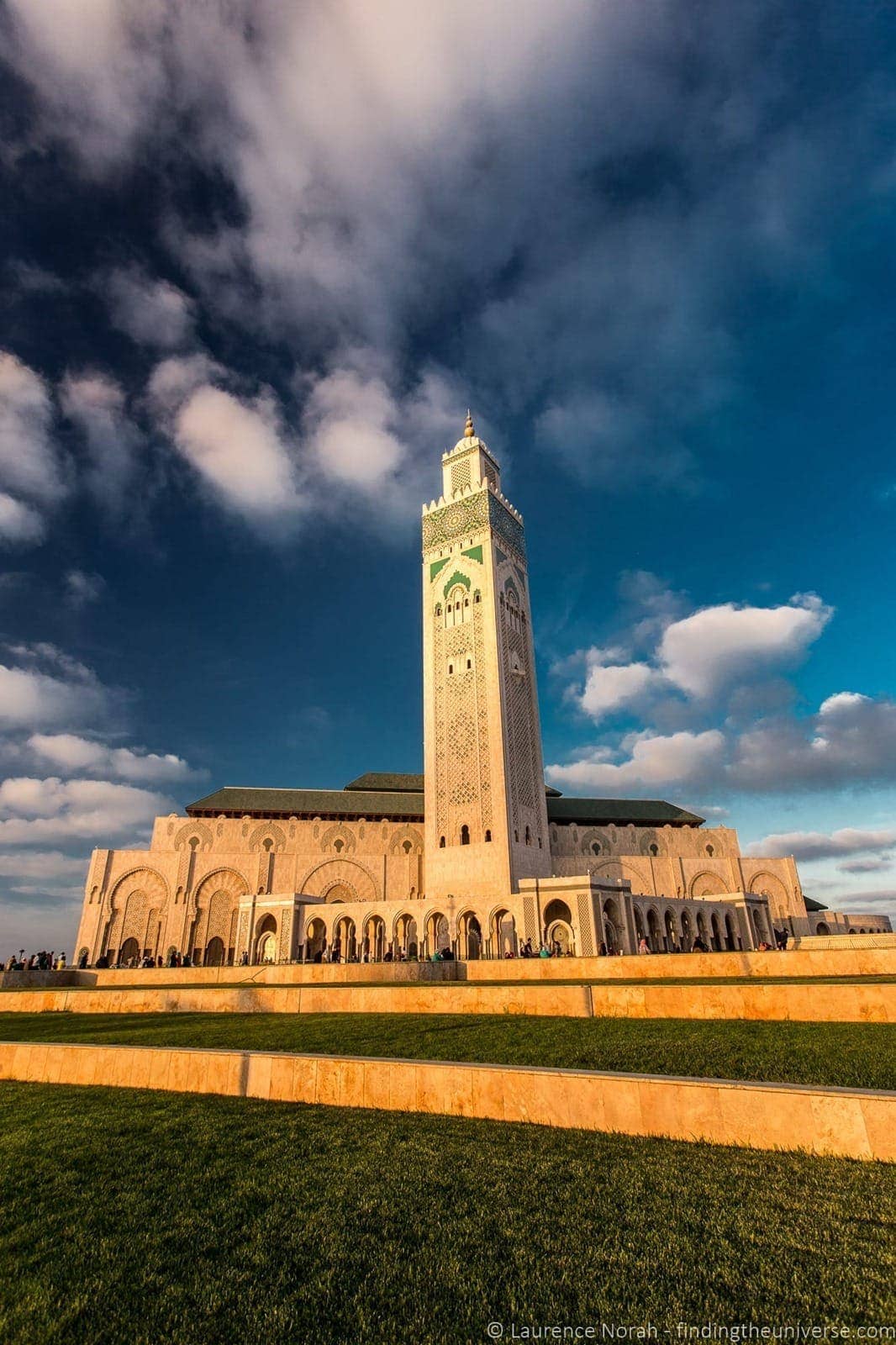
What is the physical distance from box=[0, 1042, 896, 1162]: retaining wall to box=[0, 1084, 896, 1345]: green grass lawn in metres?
0.20

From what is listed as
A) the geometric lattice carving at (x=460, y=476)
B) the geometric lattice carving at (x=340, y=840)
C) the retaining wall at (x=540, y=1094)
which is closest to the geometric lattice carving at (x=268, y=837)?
the geometric lattice carving at (x=340, y=840)

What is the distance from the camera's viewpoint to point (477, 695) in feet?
116

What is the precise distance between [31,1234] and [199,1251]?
895 millimetres

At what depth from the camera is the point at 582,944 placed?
28281 millimetres

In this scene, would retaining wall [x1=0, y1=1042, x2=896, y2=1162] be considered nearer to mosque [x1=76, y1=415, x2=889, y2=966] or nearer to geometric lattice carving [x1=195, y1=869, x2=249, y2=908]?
mosque [x1=76, y1=415, x2=889, y2=966]

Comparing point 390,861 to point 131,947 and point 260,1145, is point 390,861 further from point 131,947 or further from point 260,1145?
point 260,1145

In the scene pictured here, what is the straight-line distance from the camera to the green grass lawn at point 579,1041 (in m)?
5.29

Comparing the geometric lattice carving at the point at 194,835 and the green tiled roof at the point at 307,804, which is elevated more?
the green tiled roof at the point at 307,804

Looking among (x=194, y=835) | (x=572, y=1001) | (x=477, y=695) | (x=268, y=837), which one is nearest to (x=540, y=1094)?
(x=572, y=1001)

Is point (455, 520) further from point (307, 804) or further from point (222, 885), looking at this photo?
point (222, 885)

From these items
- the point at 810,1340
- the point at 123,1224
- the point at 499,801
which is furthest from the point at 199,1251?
the point at 499,801

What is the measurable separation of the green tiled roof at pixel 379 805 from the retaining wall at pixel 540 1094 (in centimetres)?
3664

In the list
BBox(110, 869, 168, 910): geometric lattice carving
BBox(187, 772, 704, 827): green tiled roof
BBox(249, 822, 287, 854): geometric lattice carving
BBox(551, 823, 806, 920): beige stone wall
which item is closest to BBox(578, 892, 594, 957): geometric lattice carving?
BBox(551, 823, 806, 920): beige stone wall

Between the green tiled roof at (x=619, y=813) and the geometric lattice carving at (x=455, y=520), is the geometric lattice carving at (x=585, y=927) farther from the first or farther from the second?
the geometric lattice carving at (x=455, y=520)
